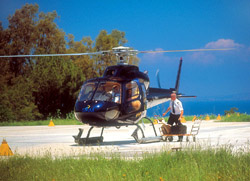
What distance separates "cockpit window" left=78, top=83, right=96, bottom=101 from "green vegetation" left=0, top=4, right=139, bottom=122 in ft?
86.1

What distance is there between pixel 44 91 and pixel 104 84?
3150cm

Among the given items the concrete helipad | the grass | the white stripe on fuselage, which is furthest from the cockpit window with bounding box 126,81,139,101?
the grass

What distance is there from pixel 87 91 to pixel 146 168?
7.80m

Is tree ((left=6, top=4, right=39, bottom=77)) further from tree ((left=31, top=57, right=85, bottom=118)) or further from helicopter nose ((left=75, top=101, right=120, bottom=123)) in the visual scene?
helicopter nose ((left=75, top=101, right=120, bottom=123))

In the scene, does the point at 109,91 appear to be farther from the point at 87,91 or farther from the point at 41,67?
the point at 41,67

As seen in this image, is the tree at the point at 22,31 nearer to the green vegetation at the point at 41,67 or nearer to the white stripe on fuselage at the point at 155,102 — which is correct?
the green vegetation at the point at 41,67

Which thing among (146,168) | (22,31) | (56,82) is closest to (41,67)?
(56,82)

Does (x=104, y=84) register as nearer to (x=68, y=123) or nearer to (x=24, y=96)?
(x=68, y=123)

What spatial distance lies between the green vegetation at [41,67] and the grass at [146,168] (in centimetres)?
3202

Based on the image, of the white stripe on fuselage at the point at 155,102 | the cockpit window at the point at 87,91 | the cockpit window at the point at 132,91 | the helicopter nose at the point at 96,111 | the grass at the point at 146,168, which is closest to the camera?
the grass at the point at 146,168

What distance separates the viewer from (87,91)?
16.3m

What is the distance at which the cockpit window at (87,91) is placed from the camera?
52.6 feet

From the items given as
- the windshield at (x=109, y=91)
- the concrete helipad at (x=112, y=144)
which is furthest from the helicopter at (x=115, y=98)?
the concrete helipad at (x=112, y=144)

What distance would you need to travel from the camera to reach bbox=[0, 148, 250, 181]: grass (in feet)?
27.2
